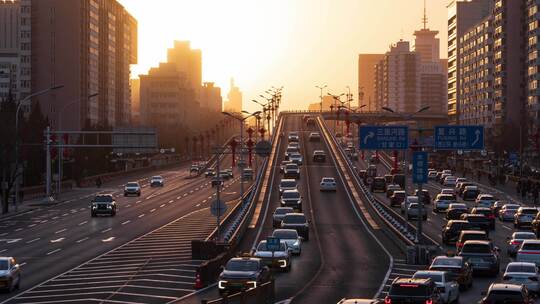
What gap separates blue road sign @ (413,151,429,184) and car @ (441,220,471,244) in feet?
22.9

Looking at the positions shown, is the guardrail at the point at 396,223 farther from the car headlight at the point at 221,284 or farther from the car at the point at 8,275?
the car at the point at 8,275

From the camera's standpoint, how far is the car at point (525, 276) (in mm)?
37656

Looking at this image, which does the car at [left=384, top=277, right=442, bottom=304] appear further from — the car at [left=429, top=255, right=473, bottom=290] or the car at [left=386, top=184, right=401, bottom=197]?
the car at [left=386, top=184, right=401, bottom=197]

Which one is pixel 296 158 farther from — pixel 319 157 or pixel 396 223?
pixel 396 223

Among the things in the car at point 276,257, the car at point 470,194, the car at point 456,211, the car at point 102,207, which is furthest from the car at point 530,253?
the car at point 470,194

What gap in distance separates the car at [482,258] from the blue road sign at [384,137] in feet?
62.6

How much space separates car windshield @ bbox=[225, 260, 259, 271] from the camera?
38.4 meters

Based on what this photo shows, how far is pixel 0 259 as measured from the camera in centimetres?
3906

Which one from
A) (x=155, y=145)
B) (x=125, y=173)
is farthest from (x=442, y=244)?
(x=125, y=173)

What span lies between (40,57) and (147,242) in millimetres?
142127

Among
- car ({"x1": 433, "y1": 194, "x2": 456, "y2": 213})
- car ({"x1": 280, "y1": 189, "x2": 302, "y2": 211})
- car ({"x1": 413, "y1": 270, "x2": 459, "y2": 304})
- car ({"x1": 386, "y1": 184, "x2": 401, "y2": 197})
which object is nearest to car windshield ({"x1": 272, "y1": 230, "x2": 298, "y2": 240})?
car ({"x1": 413, "y1": 270, "x2": 459, "y2": 304})

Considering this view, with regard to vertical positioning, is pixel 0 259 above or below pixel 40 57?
below

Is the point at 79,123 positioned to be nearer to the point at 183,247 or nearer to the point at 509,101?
the point at 509,101

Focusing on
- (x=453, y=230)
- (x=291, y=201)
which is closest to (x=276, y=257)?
(x=453, y=230)
